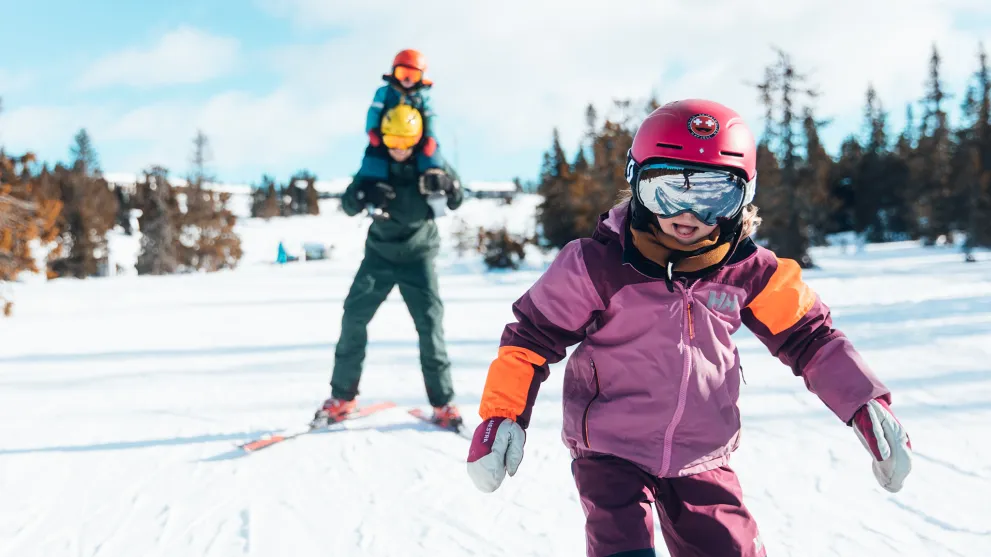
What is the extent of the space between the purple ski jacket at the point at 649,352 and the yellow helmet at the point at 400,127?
92.4 inches

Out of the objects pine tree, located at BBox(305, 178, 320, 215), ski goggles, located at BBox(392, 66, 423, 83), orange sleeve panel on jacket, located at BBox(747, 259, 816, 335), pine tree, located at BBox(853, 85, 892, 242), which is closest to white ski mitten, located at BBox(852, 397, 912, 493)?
orange sleeve panel on jacket, located at BBox(747, 259, 816, 335)

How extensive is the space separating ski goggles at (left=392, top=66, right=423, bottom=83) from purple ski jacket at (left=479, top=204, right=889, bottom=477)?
2.55m

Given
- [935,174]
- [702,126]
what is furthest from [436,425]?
[935,174]

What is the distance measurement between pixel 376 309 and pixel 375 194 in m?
0.75

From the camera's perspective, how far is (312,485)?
10.5 feet

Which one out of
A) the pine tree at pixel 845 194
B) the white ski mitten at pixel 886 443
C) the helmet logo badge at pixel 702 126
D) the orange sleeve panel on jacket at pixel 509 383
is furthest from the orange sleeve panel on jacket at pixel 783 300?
the pine tree at pixel 845 194

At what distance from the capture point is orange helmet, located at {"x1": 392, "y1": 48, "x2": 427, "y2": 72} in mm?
3965

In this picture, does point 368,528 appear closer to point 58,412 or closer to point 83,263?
point 58,412

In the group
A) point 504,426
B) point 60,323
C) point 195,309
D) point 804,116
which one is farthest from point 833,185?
point 504,426

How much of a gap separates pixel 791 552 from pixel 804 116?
19061 millimetres

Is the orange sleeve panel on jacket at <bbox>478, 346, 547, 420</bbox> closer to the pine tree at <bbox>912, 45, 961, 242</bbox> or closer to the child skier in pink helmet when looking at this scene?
the child skier in pink helmet

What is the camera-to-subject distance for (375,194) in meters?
3.91

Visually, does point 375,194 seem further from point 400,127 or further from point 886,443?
Result: point 886,443

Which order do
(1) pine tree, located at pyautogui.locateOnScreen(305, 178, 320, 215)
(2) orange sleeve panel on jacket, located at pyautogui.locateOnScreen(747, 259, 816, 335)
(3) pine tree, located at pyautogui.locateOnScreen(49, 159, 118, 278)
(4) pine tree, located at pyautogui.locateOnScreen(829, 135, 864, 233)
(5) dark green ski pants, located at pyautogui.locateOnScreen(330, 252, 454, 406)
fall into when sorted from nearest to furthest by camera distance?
(2) orange sleeve panel on jacket, located at pyautogui.locateOnScreen(747, 259, 816, 335), (5) dark green ski pants, located at pyautogui.locateOnScreen(330, 252, 454, 406), (3) pine tree, located at pyautogui.locateOnScreen(49, 159, 118, 278), (4) pine tree, located at pyautogui.locateOnScreen(829, 135, 864, 233), (1) pine tree, located at pyautogui.locateOnScreen(305, 178, 320, 215)
